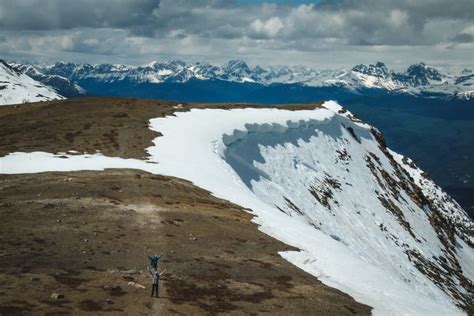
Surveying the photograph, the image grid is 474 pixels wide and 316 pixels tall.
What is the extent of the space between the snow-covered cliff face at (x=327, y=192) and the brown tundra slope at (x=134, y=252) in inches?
143

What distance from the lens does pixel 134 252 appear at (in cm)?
3019

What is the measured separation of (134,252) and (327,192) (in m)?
64.3

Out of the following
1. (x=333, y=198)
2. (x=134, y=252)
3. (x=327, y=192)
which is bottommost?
(x=333, y=198)

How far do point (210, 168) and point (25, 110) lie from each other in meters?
46.7

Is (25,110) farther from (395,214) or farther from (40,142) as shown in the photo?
(395,214)

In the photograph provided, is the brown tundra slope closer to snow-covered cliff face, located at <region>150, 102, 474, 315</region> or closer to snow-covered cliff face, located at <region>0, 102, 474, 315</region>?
snow-covered cliff face, located at <region>0, 102, 474, 315</region>

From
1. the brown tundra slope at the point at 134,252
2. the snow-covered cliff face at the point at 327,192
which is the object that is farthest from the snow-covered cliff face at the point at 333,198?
the brown tundra slope at the point at 134,252

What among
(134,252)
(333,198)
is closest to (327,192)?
(333,198)

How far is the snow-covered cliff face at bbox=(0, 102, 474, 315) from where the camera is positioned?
4044 cm

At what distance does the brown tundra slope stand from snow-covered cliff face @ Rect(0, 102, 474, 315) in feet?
11.9

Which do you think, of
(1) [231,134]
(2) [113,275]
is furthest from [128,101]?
(2) [113,275]

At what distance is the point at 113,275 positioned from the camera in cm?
2600

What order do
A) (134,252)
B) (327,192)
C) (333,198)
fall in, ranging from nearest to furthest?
(134,252), (333,198), (327,192)

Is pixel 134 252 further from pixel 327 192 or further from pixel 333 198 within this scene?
pixel 333 198
